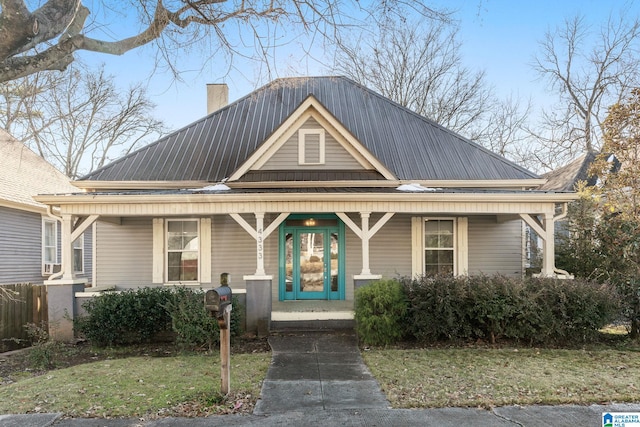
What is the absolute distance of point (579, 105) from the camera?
2406cm

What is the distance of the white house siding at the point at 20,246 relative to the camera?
12.7 metres

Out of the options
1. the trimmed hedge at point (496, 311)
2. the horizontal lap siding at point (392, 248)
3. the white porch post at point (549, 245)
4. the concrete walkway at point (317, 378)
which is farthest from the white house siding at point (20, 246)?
the white porch post at point (549, 245)

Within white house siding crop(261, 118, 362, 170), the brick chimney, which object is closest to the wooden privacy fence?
white house siding crop(261, 118, 362, 170)

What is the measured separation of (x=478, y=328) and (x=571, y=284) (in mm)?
1966

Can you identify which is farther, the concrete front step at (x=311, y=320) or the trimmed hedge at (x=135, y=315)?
the concrete front step at (x=311, y=320)

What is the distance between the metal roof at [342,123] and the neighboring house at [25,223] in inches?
132

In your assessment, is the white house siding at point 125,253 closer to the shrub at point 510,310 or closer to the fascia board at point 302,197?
the fascia board at point 302,197

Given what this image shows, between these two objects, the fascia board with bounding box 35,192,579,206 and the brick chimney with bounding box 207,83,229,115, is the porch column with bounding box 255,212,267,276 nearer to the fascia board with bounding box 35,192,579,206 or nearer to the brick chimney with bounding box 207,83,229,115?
the fascia board with bounding box 35,192,579,206

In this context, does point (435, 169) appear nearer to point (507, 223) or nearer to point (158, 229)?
point (507, 223)

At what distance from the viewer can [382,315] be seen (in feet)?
26.1

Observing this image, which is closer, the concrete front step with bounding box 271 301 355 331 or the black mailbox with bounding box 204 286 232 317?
the black mailbox with bounding box 204 286 232 317

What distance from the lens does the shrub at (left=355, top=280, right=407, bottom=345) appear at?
7945mm

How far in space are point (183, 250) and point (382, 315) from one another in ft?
20.1

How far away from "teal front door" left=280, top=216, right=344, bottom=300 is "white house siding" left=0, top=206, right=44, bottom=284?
8.39 metres
